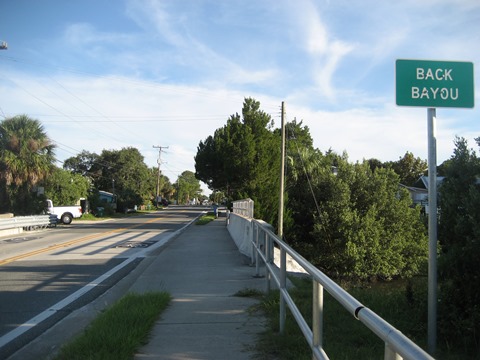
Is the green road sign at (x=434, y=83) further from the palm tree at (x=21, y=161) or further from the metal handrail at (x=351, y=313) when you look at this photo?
the palm tree at (x=21, y=161)

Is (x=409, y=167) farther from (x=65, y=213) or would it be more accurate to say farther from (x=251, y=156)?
(x=65, y=213)

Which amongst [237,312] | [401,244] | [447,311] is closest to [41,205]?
[401,244]

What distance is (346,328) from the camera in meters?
5.16

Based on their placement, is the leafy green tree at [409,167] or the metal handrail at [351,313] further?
the leafy green tree at [409,167]

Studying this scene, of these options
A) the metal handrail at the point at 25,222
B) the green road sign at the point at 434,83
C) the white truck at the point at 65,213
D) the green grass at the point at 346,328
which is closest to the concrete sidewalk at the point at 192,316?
the green grass at the point at 346,328

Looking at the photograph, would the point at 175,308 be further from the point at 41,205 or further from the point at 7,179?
the point at 41,205

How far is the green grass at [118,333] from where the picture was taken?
440 centimetres

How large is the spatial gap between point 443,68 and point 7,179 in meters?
29.3

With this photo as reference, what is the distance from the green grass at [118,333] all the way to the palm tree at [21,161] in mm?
25877

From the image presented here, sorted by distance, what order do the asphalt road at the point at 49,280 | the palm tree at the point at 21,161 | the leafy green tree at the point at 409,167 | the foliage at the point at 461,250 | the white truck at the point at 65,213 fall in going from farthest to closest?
the leafy green tree at the point at 409,167 → the white truck at the point at 65,213 → the palm tree at the point at 21,161 → the asphalt road at the point at 49,280 → the foliage at the point at 461,250

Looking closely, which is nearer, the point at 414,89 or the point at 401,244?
the point at 414,89

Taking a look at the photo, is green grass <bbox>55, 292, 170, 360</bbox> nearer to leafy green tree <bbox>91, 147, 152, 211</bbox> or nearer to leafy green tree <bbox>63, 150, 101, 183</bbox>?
leafy green tree <bbox>91, 147, 152, 211</bbox>

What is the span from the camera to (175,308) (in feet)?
21.1

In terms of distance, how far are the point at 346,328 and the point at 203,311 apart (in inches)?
82.9
